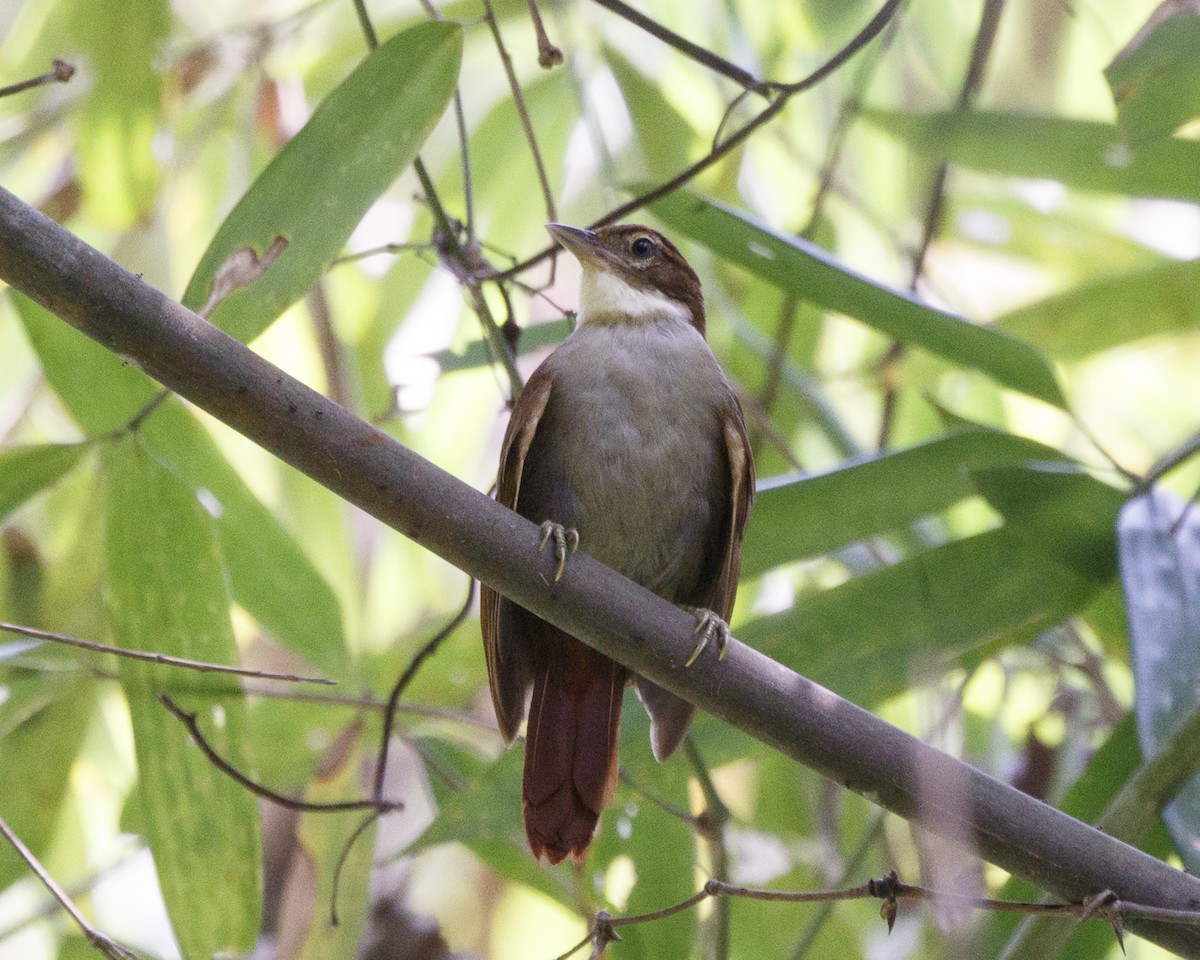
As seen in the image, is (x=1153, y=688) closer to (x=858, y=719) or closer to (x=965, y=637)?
(x=965, y=637)

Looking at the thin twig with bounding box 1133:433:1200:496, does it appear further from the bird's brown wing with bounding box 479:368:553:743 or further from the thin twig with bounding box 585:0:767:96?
the bird's brown wing with bounding box 479:368:553:743

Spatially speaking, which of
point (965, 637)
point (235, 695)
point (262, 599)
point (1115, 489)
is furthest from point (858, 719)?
point (262, 599)

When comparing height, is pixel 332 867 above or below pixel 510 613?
below

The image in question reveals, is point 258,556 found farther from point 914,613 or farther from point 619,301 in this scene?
point 914,613

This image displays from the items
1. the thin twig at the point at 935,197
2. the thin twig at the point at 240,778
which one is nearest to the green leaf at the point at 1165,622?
the thin twig at the point at 935,197

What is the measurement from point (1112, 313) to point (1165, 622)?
1.22m

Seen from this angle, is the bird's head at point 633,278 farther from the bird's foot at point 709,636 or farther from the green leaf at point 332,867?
the bird's foot at point 709,636

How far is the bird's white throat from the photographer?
326 centimetres

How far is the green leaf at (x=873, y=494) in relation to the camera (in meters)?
2.79

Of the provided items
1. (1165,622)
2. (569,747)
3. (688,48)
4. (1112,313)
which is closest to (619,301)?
(688,48)

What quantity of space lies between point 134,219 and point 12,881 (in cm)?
161

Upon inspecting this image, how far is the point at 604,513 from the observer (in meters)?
2.86

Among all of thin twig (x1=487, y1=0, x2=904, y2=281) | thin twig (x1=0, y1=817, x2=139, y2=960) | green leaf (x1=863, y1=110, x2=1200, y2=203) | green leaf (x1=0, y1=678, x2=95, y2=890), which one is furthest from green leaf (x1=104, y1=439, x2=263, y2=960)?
green leaf (x1=863, y1=110, x2=1200, y2=203)

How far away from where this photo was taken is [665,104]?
3.89 m
